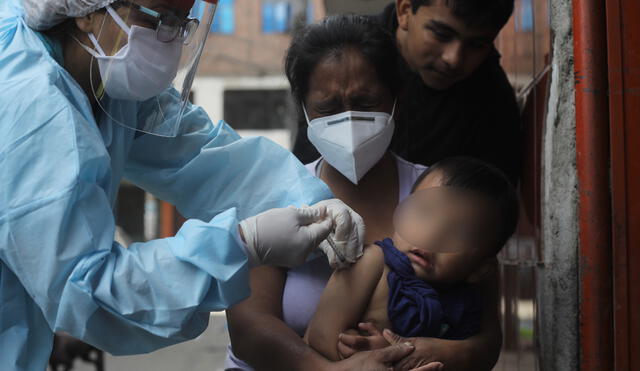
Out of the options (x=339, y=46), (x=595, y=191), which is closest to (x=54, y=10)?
(x=339, y=46)

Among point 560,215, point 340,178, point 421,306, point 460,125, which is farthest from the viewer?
point 460,125

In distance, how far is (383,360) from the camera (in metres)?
1.73

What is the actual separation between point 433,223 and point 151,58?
84 cm

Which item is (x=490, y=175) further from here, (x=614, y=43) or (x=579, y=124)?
(x=614, y=43)

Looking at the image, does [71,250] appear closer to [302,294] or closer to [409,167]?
[302,294]

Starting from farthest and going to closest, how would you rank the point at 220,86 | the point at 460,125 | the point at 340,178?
the point at 220,86, the point at 460,125, the point at 340,178

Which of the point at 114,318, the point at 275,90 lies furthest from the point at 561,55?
the point at 275,90

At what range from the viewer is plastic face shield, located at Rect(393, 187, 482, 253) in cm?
182

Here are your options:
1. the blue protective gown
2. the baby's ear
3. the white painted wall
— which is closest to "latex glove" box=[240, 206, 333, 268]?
the blue protective gown

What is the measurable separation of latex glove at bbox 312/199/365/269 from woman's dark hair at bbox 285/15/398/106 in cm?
46

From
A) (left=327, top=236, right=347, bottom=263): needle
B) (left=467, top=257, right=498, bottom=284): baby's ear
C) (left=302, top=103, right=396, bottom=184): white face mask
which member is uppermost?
(left=302, top=103, right=396, bottom=184): white face mask

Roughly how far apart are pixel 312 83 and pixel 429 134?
0.54 metres

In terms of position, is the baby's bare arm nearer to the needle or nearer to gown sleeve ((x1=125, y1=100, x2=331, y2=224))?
the needle

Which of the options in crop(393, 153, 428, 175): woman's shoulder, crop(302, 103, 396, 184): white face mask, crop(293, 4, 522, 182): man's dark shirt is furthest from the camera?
crop(293, 4, 522, 182): man's dark shirt
